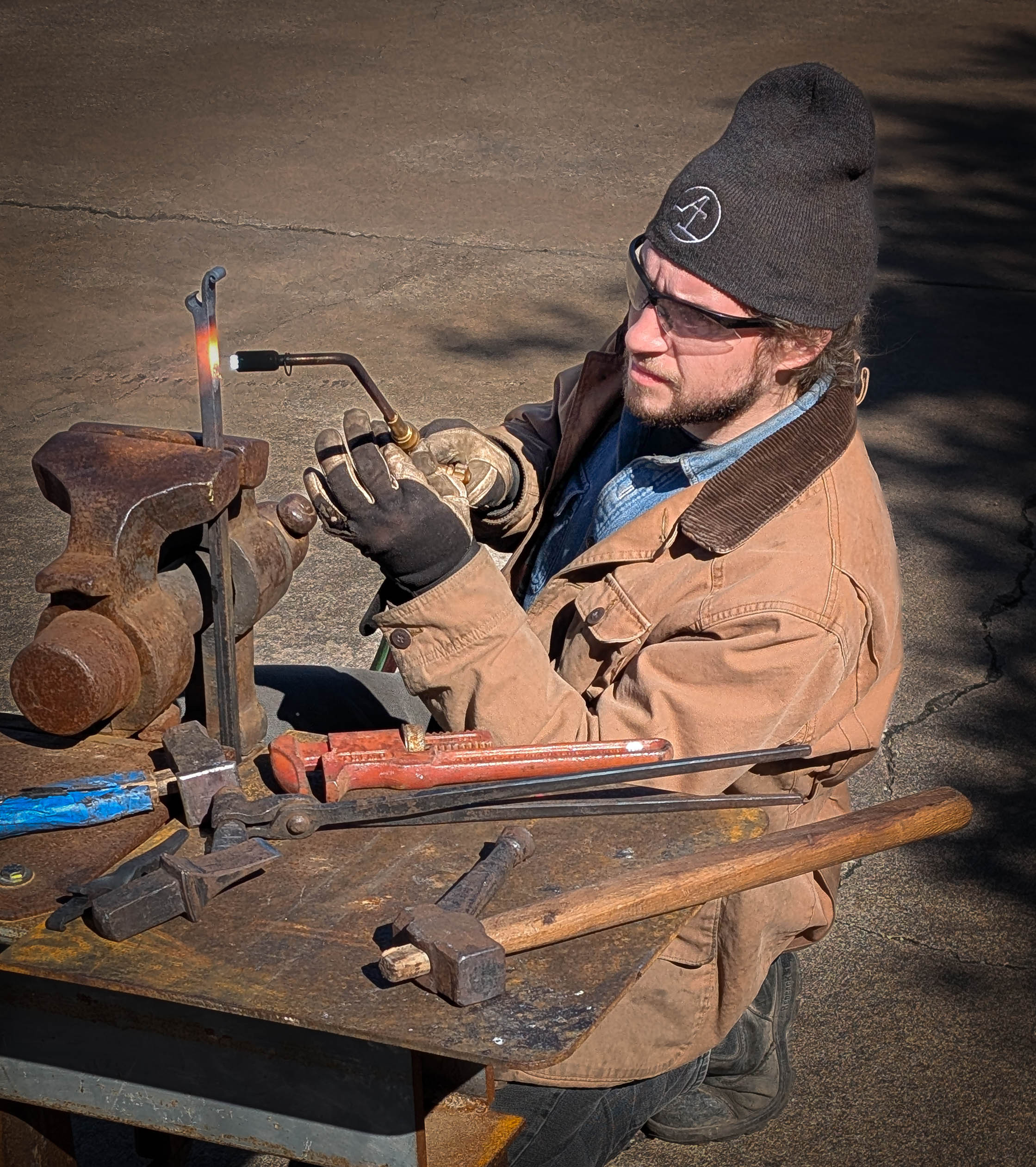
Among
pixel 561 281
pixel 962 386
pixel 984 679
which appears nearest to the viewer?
pixel 984 679

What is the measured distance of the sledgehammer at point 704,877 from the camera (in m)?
1.30

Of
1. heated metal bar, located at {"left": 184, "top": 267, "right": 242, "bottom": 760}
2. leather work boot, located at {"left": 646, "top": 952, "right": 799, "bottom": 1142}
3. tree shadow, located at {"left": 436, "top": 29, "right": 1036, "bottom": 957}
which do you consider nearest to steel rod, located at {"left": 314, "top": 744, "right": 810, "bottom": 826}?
heated metal bar, located at {"left": 184, "top": 267, "right": 242, "bottom": 760}

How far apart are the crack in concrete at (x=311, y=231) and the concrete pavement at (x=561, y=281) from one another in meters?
0.02

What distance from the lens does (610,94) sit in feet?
25.1

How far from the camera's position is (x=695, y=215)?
180 cm

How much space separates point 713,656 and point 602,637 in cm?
19

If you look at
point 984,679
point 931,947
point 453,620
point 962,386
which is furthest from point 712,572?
point 962,386

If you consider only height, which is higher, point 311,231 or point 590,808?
point 590,808

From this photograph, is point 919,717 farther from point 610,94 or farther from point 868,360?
point 610,94

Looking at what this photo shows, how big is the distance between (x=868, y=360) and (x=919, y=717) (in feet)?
7.11

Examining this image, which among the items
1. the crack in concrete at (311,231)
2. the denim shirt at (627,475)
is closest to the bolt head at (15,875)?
the denim shirt at (627,475)

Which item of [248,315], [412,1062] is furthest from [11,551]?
[412,1062]

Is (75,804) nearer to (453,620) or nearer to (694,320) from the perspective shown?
(453,620)

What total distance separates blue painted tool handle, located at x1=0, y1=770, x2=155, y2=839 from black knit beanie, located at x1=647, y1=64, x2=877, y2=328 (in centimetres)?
96
